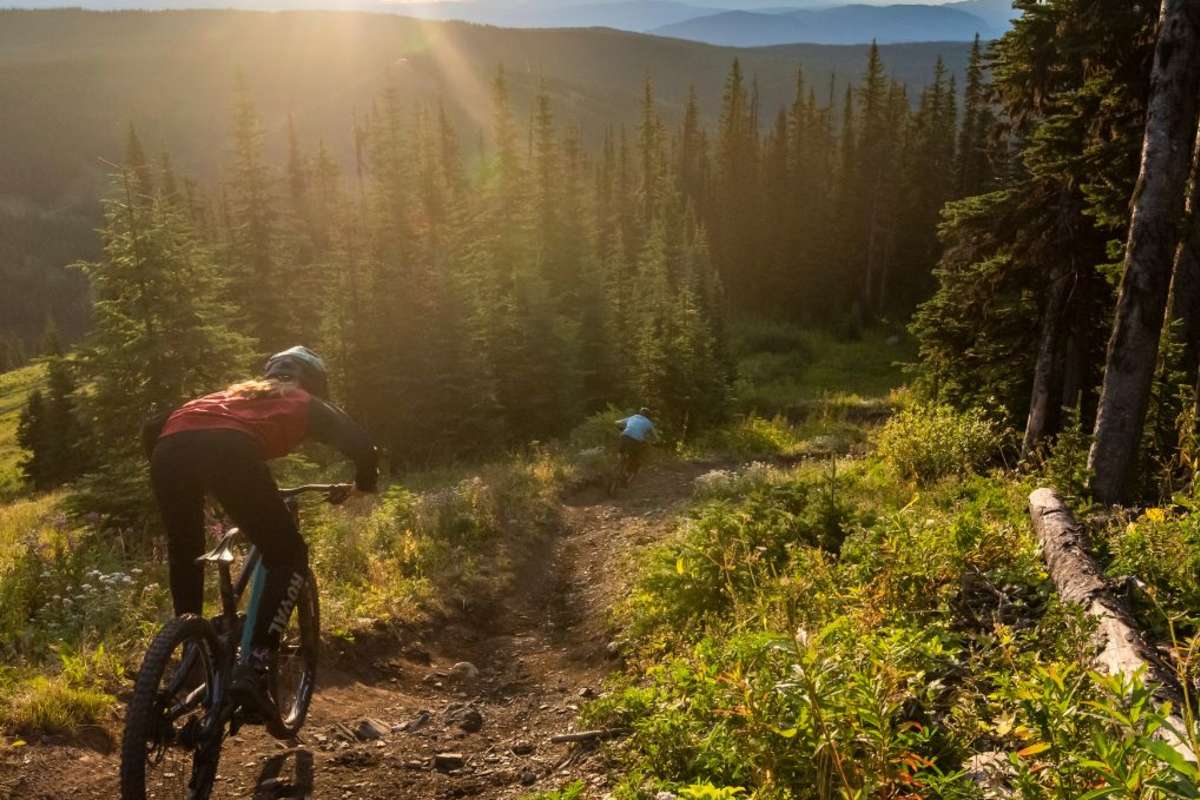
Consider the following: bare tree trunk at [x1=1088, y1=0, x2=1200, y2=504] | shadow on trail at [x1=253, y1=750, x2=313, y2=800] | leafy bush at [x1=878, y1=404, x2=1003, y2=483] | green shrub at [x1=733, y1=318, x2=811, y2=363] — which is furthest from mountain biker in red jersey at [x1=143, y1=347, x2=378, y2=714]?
green shrub at [x1=733, y1=318, x2=811, y2=363]

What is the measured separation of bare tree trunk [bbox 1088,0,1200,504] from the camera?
8148 millimetres

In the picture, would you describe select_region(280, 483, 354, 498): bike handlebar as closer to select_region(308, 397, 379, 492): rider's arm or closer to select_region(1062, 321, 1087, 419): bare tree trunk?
select_region(308, 397, 379, 492): rider's arm

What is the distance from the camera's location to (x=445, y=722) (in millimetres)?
5996

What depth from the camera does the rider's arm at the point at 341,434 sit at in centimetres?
463

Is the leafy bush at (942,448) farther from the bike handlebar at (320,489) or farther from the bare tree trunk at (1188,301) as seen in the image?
the bike handlebar at (320,489)

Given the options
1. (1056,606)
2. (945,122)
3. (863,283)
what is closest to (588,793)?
(1056,606)

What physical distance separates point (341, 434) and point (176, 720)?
1.76 metres

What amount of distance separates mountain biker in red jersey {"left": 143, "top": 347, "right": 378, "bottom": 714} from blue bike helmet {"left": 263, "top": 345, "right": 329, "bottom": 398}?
0.05 feet

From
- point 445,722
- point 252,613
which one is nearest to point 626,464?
point 445,722

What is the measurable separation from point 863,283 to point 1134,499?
200 feet

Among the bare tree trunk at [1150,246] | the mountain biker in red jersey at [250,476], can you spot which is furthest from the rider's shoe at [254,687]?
the bare tree trunk at [1150,246]

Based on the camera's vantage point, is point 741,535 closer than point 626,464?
Yes

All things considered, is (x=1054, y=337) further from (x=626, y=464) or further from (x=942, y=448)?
(x=626, y=464)

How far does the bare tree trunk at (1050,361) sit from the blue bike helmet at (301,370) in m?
11.5
